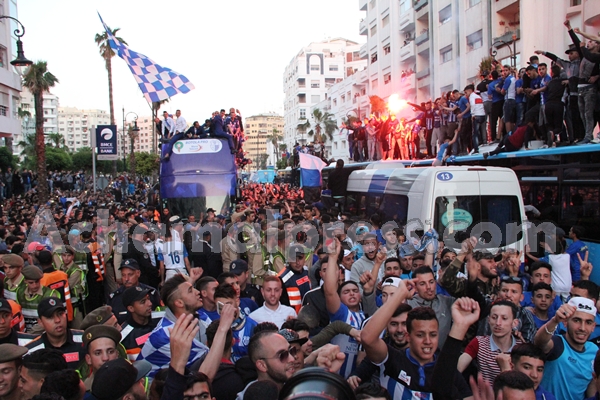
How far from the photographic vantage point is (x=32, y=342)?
504 cm

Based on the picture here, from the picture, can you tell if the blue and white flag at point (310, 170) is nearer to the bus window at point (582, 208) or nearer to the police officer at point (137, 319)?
the bus window at point (582, 208)

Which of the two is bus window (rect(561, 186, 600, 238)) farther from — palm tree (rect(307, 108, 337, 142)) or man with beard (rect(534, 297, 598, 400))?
palm tree (rect(307, 108, 337, 142))

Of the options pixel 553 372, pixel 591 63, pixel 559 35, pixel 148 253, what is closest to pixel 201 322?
pixel 553 372

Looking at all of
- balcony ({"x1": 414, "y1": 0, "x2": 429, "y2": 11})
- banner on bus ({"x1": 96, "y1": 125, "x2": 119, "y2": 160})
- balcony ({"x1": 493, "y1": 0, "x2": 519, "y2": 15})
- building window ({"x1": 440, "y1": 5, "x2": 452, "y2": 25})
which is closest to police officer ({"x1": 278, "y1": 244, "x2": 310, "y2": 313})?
banner on bus ({"x1": 96, "y1": 125, "x2": 119, "y2": 160})

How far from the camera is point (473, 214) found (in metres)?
10.0

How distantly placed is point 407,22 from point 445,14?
24.1ft

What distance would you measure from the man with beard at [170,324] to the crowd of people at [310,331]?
0.04 ft

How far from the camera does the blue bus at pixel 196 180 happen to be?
49.6 ft

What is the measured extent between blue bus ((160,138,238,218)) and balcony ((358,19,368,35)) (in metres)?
37.3

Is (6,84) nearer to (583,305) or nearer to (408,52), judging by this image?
(408,52)

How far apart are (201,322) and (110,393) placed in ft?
4.91

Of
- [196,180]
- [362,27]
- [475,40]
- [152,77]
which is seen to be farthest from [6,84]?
[362,27]

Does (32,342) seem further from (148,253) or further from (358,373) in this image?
(148,253)

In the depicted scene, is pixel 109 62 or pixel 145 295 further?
pixel 109 62
